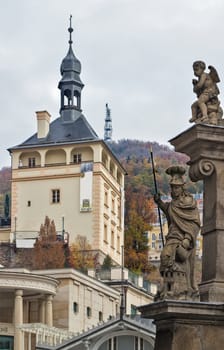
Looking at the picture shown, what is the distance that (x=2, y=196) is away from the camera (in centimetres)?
16400

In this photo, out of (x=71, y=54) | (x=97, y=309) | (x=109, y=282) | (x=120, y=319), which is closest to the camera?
(x=120, y=319)

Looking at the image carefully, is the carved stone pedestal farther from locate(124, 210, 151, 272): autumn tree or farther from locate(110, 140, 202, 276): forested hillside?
locate(124, 210, 151, 272): autumn tree

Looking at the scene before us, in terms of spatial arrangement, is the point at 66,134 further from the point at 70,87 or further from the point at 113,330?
the point at 113,330

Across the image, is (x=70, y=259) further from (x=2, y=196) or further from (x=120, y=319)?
(x=2, y=196)

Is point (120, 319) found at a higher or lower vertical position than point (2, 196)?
lower

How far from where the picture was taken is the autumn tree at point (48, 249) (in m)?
93.6

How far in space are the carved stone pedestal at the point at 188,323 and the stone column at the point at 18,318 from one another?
51.8m

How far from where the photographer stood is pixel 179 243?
13508 millimetres

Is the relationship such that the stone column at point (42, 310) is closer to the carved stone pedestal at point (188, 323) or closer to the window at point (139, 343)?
the window at point (139, 343)

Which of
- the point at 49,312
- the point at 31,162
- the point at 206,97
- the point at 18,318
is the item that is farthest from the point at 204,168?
the point at 31,162

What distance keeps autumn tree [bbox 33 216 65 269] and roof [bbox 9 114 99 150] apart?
953cm

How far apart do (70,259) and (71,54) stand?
3301cm

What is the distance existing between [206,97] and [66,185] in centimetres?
9199

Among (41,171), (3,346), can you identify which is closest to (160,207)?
(3,346)
